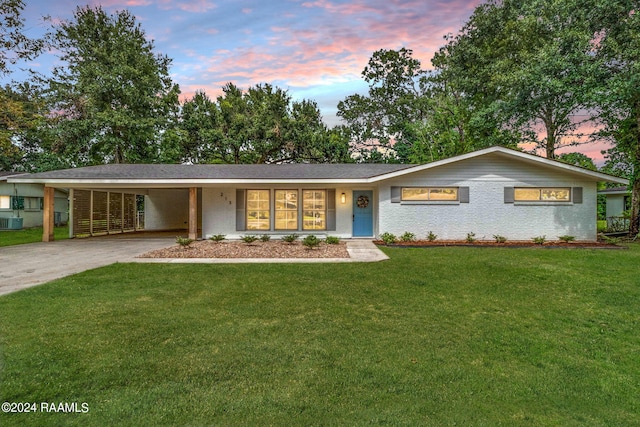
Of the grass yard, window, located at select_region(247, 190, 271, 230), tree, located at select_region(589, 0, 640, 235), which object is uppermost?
tree, located at select_region(589, 0, 640, 235)

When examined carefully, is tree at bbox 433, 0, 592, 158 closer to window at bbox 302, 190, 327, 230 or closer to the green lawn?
window at bbox 302, 190, 327, 230

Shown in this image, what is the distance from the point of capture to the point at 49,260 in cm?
796

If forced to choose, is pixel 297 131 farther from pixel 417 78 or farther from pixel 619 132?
pixel 619 132

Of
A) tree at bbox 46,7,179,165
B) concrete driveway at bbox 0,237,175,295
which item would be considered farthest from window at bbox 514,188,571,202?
tree at bbox 46,7,179,165

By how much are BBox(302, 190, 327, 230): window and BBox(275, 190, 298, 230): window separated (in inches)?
13.7

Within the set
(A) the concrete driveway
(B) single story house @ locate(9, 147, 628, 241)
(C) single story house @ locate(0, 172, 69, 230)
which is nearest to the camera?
(A) the concrete driveway

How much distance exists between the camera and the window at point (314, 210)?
12.5 metres

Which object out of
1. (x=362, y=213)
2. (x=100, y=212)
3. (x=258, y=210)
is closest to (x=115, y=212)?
(x=100, y=212)

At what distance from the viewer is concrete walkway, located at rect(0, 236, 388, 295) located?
611 centimetres

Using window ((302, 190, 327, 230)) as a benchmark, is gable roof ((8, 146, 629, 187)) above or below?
above

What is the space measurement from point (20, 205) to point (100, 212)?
8581mm

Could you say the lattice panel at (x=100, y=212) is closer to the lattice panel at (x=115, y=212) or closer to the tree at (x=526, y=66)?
the lattice panel at (x=115, y=212)

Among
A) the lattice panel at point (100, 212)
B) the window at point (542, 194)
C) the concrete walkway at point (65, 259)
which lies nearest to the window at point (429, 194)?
the window at point (542, 194)

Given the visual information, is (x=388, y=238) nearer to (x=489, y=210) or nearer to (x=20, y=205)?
(x=489, y=210)
